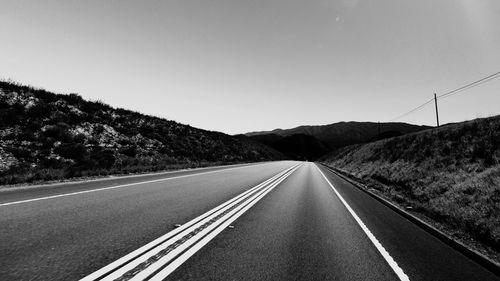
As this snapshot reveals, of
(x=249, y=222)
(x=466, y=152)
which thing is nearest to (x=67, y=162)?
(x=249, y=222)

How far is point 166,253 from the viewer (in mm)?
4020

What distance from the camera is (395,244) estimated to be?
17.9 ft

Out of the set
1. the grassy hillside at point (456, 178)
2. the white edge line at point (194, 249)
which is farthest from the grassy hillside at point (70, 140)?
the grassy hillside at point (456, 178)

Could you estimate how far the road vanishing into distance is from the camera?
11.5 feet

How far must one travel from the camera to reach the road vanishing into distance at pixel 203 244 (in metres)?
3.51

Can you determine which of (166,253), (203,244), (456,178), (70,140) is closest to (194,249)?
(203,244)

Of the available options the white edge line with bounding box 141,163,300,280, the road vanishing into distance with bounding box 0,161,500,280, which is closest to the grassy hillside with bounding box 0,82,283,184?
the road vanishing into distance with bounding box 0,161,500,280

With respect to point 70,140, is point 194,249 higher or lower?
lower

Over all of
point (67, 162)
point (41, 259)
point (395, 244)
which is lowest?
point (395, 244)

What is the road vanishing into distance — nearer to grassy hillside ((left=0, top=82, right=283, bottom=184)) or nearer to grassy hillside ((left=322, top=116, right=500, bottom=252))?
grassy hillside ((left=322, top=116, right=500, bottom=252))

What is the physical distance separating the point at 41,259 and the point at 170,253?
1.56 m

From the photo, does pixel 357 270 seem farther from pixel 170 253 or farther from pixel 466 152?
pixel 466 152

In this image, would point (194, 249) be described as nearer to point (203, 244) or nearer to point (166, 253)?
point (203, 244)

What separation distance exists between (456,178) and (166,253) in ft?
43.2
